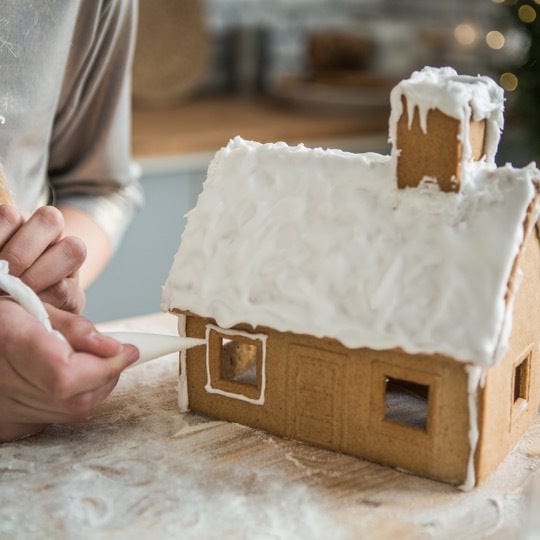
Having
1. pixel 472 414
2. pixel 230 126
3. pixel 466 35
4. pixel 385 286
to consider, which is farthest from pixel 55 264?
pixel 466 35

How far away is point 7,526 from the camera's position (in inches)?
33.4

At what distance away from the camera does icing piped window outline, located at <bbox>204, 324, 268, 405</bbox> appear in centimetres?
101

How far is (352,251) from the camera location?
3.13 feet

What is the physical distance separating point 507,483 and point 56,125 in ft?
2.79

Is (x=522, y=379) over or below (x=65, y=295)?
below

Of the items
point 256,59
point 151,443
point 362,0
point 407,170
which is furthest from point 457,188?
point 362,0

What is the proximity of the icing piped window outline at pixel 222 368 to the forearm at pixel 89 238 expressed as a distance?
0.34 metres

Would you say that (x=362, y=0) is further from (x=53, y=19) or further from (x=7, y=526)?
(x=7, y=526)

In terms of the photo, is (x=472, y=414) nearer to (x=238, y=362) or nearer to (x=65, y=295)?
(x=238, y=362)

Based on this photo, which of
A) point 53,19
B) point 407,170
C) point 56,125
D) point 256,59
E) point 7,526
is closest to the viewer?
point 7,526

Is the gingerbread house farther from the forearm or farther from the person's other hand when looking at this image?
the forearm

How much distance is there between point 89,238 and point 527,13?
4.57ft

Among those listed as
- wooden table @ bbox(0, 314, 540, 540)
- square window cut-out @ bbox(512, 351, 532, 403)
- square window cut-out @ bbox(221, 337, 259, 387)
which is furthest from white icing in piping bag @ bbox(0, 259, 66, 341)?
square window cut-out @ bbox(512, 351, 532, 403)

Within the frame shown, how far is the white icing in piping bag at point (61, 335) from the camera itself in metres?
0.92
